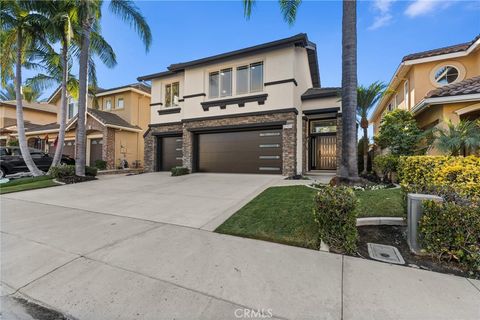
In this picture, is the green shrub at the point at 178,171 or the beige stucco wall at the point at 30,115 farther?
the beige stucco wall at the point at 30,115

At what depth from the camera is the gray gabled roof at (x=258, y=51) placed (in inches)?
405

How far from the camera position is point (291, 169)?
A: 10.3 metres

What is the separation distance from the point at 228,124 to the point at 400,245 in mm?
9333

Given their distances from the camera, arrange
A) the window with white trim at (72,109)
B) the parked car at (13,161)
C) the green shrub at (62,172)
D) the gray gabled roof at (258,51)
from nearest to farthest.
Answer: the gray gabled roof at (258,51), the green shrub at (62,172), the parked car at (13,161), the window with white trim at (72,109)

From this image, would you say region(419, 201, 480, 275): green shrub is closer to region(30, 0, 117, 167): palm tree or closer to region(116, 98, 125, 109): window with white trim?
region(30, 0, 117, 167): palm tree

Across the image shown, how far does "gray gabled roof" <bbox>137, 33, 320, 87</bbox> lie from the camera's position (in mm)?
10281

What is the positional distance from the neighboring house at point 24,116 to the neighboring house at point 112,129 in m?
A: 4.96

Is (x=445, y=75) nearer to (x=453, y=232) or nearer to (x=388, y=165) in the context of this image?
(x=388, y=165)

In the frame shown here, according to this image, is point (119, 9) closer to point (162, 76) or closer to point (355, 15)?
point (162, 76)

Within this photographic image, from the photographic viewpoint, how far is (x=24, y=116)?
969 inches

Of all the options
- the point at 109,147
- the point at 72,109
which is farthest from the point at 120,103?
the point at 72,109

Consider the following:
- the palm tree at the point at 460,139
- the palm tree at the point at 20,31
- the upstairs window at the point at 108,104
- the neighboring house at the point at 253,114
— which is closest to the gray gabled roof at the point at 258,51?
the neighboring house at the point at 253,114

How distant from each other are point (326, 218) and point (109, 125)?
16.1 meters

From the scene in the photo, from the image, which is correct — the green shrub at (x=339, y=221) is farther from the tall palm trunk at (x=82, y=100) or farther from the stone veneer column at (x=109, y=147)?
the stone veneer column at (x=109, y=147)
